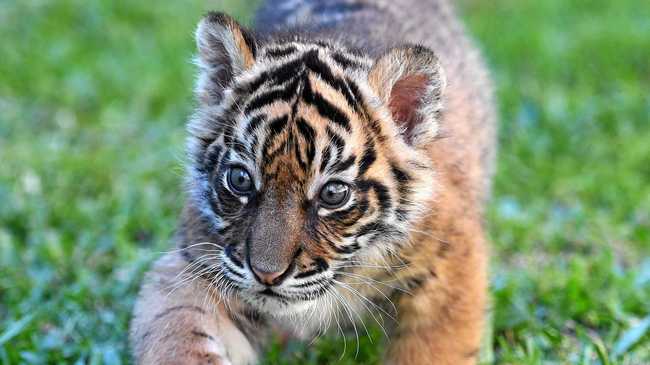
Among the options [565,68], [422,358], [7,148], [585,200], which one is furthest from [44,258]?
[565,68]

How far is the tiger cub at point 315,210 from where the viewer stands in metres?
3.70

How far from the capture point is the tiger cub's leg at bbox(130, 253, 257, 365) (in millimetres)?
4059

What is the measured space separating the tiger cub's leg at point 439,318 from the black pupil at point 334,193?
0.62 meters

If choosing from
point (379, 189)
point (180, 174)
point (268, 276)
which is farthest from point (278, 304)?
point (180, 174)

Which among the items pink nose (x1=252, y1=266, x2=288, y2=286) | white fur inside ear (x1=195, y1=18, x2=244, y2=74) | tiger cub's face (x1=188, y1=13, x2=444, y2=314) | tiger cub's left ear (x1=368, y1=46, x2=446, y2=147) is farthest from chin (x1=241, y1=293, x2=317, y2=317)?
white fur inside ear (x1=195, y1=18, x2=244, y2=74)

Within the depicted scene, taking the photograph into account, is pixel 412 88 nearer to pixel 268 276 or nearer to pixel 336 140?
pixel 336 140

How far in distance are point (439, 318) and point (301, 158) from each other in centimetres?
110

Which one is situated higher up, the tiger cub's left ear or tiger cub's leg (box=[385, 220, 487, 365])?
the tiger cub's left ear

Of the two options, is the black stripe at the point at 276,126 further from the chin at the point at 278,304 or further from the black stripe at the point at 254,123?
the chin at the point at 278,304

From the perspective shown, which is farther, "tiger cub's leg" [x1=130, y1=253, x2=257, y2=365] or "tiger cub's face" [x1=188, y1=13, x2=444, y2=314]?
"tiger cub's leg" [x1=130, y1=253, x2=257, y2=365]

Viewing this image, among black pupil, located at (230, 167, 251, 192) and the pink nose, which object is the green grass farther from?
the pink nose

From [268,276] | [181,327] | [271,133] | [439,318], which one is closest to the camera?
[268,276]

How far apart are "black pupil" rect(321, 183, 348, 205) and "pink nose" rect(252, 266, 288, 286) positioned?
1.08 ft

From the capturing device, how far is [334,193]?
3740 mm
